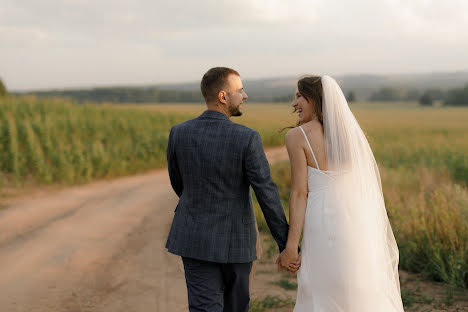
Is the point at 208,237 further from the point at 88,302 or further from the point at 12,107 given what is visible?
the point at 12,107

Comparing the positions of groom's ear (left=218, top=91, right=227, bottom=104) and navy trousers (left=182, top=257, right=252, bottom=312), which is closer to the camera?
groom's ear (left=218, top=91, right=227, bottom=104)

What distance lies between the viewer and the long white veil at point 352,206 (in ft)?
10.8

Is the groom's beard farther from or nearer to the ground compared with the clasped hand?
farther from the ground

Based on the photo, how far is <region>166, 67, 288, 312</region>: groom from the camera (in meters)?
2.97

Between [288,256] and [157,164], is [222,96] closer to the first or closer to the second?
[288,256]

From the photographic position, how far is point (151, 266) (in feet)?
20.5

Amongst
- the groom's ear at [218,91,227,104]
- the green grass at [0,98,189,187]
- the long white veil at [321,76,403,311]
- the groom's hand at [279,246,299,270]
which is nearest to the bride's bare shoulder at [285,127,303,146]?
the long white veil at [321,76,403,311]

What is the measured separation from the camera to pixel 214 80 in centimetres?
297

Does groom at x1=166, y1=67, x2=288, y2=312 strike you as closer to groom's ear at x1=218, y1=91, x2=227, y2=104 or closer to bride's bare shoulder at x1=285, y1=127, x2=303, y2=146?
groom's ear at x1=218, y1=91, x2=227, y2=104

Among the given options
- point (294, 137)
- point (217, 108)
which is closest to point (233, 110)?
point (217, 108)

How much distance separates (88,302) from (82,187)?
7.05m

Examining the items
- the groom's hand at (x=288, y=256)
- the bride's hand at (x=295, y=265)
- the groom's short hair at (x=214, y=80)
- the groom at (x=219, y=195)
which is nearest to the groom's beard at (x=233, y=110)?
the groom at (x=219, y=195)

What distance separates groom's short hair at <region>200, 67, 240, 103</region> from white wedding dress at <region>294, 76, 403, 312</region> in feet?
2.25

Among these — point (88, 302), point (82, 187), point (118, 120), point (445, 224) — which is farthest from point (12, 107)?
point (445, 224)
